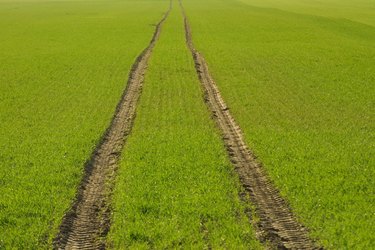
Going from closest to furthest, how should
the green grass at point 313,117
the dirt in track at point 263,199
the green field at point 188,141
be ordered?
1. the dirt in track at point 263,199
2. the green field at point 188,141
3. the green grass at point 313,117

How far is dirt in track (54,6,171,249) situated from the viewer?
411 inches

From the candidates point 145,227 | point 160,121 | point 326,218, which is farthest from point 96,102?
point 326,218

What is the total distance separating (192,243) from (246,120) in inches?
371

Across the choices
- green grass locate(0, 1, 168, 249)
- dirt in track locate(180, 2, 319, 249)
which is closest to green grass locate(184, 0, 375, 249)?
dirt in track locate(180, 2, 319, 249)

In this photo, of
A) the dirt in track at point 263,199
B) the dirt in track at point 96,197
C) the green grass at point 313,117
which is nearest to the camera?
the dirt in track at point 263,199

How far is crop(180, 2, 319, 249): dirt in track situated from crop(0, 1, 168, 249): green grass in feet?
17.4

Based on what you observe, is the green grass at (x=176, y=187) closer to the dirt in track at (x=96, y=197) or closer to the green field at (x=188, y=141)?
the green field at (x=188, y=141)

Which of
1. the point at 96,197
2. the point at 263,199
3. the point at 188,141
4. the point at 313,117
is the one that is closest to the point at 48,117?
the point at 188,141

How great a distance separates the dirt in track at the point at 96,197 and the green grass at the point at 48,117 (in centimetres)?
30

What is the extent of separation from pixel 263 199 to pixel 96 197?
195 inches

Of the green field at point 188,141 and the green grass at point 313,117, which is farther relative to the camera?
the green grass at point 313,117

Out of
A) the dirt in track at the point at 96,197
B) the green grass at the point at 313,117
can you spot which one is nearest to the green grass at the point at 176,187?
the dirt in track at the point at 96,197

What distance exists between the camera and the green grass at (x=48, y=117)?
11.4 m

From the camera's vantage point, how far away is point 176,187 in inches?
498
